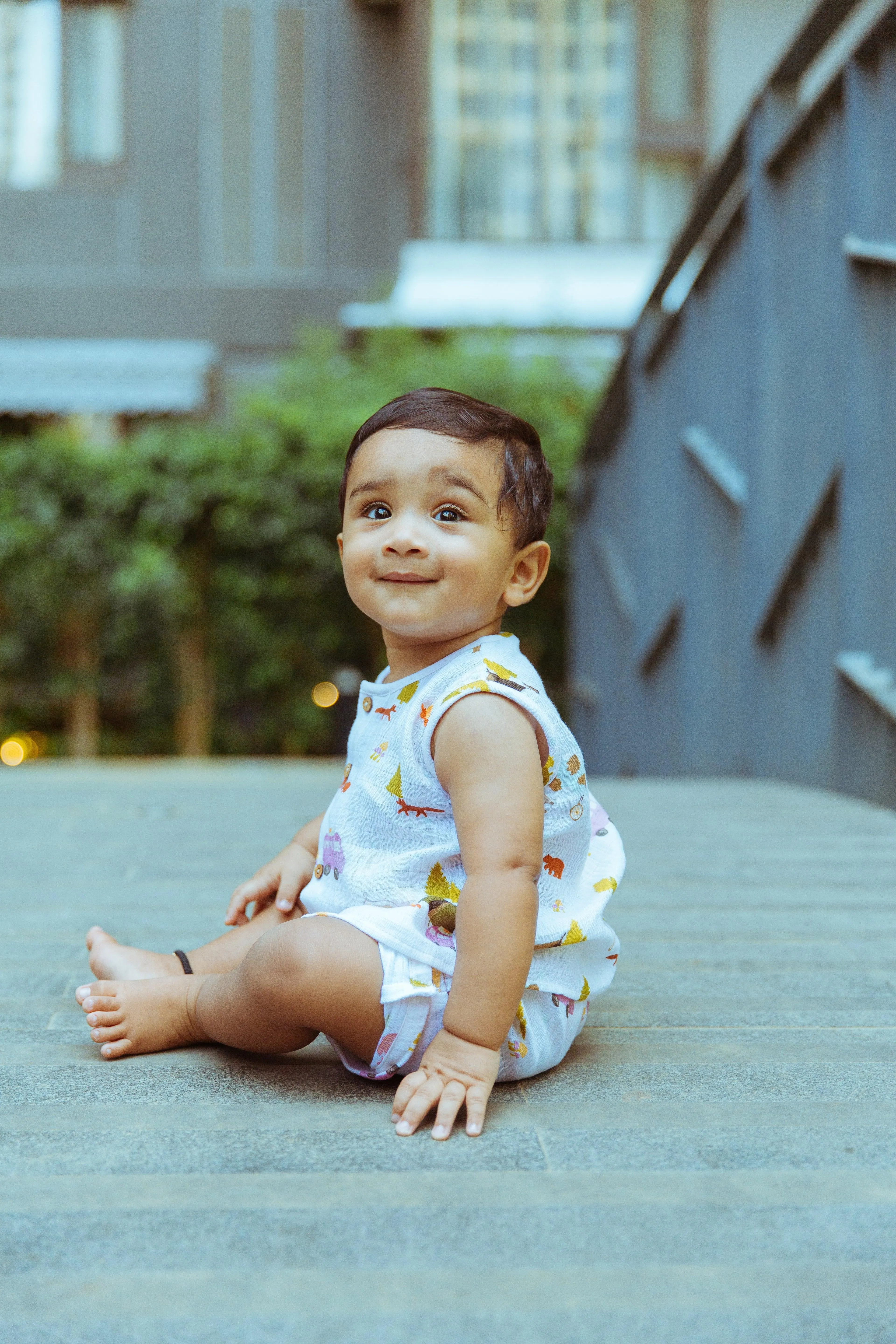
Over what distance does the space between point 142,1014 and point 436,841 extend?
0.37 m

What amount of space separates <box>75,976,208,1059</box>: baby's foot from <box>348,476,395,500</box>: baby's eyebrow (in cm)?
55

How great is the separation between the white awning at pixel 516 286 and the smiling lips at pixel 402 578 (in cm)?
799

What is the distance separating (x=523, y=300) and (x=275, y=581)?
3807 mm

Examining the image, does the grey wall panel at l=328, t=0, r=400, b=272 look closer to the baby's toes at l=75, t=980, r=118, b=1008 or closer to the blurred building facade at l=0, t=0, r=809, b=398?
the blurred building facade at l=0, t=0, r=809, b=398

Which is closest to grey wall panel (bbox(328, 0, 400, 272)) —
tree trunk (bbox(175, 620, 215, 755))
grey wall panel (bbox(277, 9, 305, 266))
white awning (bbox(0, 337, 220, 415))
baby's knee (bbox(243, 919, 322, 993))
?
grey wall panel (bbox(277, 9, 305, 266))

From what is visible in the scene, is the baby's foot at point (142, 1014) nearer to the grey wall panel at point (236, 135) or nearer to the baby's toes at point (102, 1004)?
the baby's toes at point (102, 1004)

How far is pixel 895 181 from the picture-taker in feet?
9.78

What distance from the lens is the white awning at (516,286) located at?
9.26 meters

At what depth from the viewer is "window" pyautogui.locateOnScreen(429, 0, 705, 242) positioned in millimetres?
10086

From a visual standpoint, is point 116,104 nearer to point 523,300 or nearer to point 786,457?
point 523,300

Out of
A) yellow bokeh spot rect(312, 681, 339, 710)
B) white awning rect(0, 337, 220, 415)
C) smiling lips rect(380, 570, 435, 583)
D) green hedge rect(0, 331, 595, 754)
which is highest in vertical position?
white awning rect(0, 337, 220, 415)

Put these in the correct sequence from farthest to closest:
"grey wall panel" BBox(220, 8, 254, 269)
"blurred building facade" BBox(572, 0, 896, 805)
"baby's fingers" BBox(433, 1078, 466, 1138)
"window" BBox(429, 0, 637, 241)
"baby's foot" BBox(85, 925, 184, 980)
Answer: "window" BBox(429, 0, 637, 241) → "grey wall panel" BBox(220, 8, 254, 269) → "blurred building facade" BBox(572, 0, 896, 805) → "baby's foot" BBox(85, 925, 184, 980) → "baby's fingers" BBox(433, 1078, 466, 1138)

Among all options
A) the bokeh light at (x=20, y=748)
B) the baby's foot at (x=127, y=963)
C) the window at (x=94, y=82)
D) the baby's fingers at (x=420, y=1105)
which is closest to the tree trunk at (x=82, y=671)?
the bokeh light at (x=20, y=748)

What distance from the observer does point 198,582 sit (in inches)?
278
